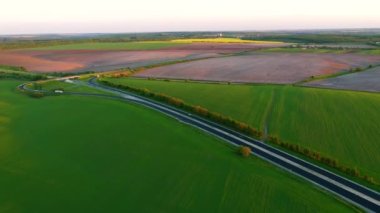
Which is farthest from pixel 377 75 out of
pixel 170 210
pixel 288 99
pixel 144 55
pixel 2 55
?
pixel 2 55

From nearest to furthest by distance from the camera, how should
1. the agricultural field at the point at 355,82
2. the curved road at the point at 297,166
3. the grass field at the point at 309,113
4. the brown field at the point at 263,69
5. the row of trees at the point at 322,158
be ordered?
the curved road at the point at 297,166, the row of trees at the point at 322,158, the grass field at the point at 309,113, the agricultural field at the point at 355,82, the brown field at the point at 263,69

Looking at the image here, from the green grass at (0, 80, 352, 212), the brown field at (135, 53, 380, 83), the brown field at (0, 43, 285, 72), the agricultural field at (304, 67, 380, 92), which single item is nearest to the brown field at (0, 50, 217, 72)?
the brown field at (0, 43, 285, 72)

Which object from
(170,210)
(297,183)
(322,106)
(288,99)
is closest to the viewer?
(170,210)

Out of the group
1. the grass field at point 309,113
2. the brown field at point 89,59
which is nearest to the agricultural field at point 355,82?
the grass field at point 309,113

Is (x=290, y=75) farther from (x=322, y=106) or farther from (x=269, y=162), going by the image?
(x=269, y=162)

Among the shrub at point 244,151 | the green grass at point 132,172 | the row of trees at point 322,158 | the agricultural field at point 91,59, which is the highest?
the shrub at point 244,151

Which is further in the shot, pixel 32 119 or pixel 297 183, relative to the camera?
pixel 32 119

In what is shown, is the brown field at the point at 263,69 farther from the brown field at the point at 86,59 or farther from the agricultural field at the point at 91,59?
the brown field at the point at 86,59

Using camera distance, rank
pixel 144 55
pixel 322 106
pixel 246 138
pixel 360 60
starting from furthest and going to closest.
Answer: pixel 144 55, pixel 360 60, pixel 322 106, pixel 246 138
